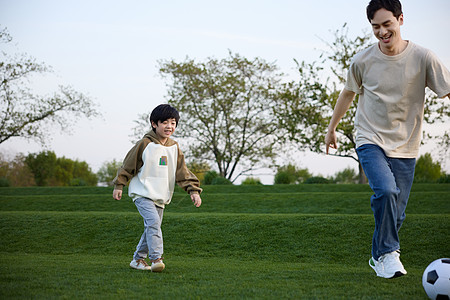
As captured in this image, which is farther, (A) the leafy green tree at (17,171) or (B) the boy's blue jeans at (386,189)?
(A) the leafy green tree at (17,171)

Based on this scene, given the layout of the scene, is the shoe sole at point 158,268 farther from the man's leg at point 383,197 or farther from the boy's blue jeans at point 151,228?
the man's leg at point 383,197

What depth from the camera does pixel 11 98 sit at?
26516 millimetres

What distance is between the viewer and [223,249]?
25.0ft

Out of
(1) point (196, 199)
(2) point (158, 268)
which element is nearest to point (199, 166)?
(1) point (196, 199)

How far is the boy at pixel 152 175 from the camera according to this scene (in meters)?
5.08

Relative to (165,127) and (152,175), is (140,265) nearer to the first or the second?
(152,175)

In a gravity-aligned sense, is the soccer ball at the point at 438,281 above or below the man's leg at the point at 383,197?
below

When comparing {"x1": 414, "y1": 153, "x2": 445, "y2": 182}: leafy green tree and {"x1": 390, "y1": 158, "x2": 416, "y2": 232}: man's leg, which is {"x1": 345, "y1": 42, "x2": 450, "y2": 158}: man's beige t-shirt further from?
{"x1": 414, "y1": 153, "x2": 445, "y2": 182}: leafy green tree

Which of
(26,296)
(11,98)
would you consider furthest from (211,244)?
(11,98)

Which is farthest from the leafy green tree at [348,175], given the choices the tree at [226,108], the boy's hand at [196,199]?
the boy's hand at [196,199]

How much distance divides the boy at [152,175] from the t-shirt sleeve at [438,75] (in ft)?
8.21

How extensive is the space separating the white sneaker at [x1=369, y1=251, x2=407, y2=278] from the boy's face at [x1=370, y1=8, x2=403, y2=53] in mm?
1744

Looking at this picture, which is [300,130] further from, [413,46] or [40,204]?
[413,46]

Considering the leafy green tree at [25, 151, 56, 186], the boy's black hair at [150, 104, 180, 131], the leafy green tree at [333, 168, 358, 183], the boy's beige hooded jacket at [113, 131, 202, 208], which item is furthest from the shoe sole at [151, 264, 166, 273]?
the leafy green tree at [25, 151, 56, 186]
